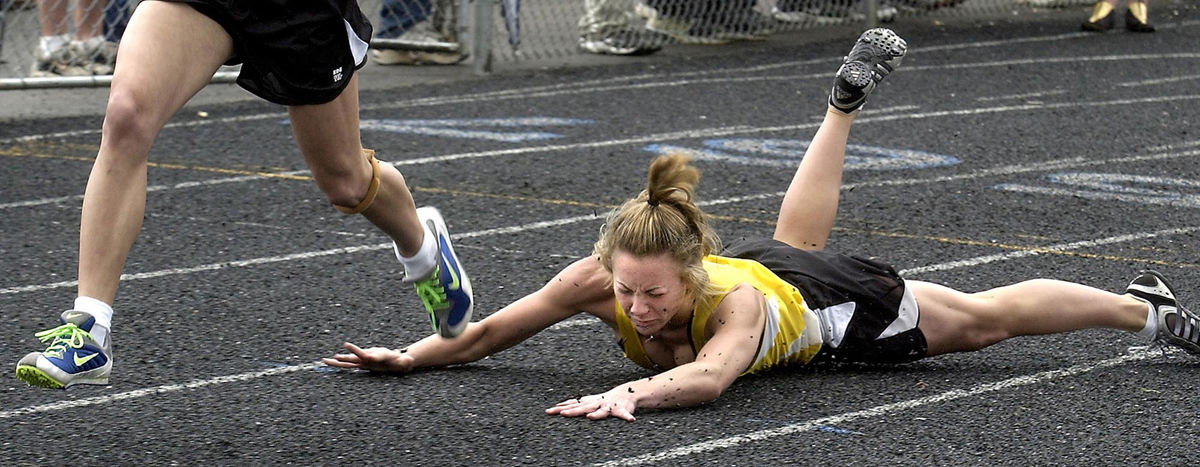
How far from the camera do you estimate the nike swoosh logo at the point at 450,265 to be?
4992 millimetres

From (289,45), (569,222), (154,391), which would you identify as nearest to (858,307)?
(289,45)

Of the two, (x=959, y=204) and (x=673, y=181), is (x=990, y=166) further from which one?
(x=673, y=181)

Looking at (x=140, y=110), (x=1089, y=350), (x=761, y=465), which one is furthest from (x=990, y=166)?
(x=140, y=110)

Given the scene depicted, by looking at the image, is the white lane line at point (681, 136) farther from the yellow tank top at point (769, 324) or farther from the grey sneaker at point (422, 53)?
the yellow tank top at point (769, 324)

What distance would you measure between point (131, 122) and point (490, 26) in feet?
27.6

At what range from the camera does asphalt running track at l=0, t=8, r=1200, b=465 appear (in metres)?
4.33

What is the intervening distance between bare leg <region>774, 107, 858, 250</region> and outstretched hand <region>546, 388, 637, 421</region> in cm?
112

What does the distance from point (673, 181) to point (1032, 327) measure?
127cm

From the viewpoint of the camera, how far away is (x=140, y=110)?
4.10 m

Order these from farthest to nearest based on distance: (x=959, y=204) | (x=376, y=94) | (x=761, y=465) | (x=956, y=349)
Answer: (x=376, y=94) < (x=959, y=204) < (x=956, y=349) < (x=761, y=465)

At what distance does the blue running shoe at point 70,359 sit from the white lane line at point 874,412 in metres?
1.22

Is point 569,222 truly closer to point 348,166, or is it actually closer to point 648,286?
point 348,166

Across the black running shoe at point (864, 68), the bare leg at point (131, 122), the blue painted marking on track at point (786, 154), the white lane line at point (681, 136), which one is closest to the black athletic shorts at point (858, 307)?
the black running shoe at point (864, 68)

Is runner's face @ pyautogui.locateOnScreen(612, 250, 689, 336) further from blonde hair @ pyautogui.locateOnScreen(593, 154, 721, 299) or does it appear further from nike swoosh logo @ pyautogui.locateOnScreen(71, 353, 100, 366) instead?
nike swoosh logo @ pyautogui.locateOnScreen(71, 353, 100, 366)
